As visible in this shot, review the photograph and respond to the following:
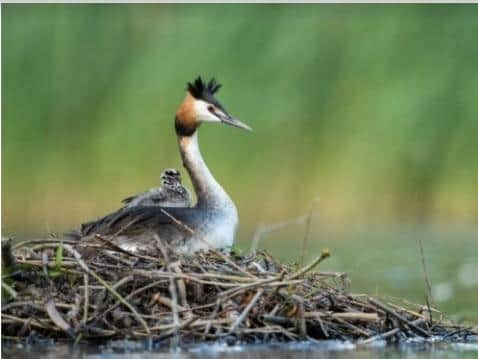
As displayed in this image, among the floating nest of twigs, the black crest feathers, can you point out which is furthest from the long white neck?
the floating nest of twigs

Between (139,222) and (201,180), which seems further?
(201,180)

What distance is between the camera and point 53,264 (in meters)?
8.65

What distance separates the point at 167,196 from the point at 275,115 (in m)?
9.80

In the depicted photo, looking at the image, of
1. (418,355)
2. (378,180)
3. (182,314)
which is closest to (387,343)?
(418,355)

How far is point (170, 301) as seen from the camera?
336 inches

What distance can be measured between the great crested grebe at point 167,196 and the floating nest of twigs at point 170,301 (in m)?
1.69

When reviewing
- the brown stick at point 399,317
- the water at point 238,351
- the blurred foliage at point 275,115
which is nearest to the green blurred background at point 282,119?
the blurred foliage at point 275,115

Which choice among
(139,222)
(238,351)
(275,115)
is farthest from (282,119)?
(238,351)

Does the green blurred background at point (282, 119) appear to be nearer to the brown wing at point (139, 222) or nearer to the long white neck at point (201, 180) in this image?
the long white neck at point (201, 180)

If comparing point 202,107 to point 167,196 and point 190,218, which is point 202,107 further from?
point 190,218

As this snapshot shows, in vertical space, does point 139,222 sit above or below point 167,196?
below

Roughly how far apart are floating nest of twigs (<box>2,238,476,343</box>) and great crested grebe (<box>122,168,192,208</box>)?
169 cm

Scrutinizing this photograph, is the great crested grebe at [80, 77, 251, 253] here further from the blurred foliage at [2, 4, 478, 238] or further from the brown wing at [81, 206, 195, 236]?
the blurred foliage at [2, 4, 478, 238]

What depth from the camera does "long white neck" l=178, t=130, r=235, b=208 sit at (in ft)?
33.0
